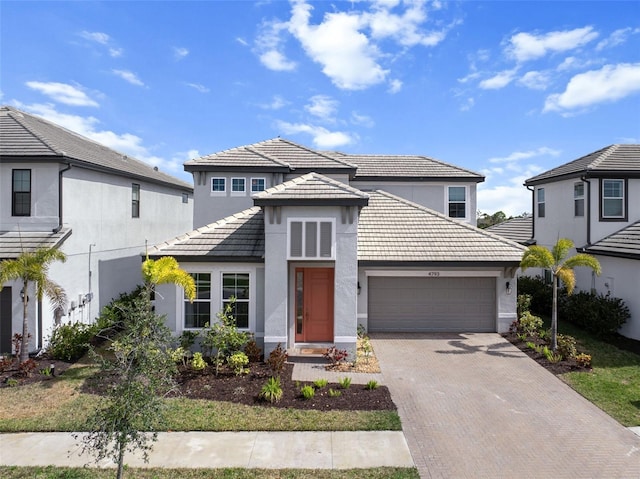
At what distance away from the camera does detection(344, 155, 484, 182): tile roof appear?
20.9 m

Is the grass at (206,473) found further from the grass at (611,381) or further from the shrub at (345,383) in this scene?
the grass at (611,381)

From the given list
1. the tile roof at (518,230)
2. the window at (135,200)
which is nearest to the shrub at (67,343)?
the window at (135,200)

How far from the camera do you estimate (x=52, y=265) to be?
12.9m

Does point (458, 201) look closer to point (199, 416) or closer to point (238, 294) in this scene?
point (238, 294)

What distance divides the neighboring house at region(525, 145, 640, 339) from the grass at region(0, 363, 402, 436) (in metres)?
11.5

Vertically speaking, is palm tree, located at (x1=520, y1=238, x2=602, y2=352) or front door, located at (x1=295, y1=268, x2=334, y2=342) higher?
palm tree, located at (x1=520, y1=238, x2=602, y2=352)

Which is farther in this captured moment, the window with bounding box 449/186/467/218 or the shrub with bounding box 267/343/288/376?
the window with bounding box 449/186/467/218

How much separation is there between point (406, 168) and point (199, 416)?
667 inches

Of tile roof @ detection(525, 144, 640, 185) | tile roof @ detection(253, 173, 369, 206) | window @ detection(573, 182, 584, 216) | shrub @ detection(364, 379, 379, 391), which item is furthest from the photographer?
window @ detection(573, 182, 584, 216)

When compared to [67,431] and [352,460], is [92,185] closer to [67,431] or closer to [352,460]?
[67,431]

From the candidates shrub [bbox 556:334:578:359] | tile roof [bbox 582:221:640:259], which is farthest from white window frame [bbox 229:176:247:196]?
tile roof [bbox 582:221:640:259]

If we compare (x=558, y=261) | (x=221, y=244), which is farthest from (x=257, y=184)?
(x=558, y=261)

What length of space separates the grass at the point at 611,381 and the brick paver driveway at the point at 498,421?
326 millimetres

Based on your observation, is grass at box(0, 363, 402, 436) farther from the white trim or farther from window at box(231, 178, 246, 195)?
window at box(231, 178, 246, 195)
